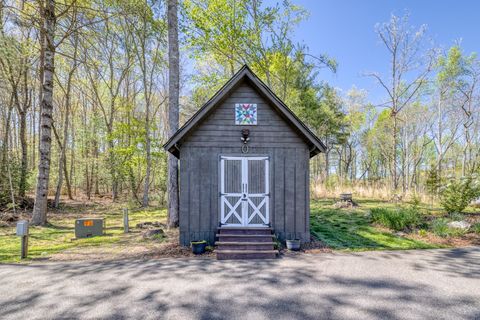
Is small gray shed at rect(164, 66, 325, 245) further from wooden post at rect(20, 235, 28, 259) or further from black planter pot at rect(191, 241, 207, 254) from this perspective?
wooden post at rect(20, 235, 28, 259)

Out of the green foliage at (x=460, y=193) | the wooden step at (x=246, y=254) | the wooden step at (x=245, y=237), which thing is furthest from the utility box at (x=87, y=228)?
the green foliage at (x=460, y=193)

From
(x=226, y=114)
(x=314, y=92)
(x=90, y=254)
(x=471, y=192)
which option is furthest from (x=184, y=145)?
(x=314, y=92)

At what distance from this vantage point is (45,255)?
19.4 feet

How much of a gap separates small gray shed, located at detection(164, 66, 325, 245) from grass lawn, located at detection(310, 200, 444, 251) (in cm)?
120

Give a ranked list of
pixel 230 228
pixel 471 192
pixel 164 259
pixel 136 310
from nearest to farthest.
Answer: pixel 136 310, pixel 164 259, pixel 230 228, pixel 471 192

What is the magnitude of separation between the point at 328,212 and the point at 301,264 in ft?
21.0

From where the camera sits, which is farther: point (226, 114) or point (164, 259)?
point (226, 114)

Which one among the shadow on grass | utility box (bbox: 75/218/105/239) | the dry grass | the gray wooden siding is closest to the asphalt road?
the shadow on grass

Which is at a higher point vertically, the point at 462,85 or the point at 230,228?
the point at 462,85

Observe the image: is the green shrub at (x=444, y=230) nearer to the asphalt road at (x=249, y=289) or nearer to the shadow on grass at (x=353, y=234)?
the shadow on grass at (x=353, y=234)

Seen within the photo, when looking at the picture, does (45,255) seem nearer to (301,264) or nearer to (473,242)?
(301,264)

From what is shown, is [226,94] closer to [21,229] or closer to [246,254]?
[246,254]

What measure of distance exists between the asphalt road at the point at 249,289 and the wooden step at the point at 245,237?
2.79ft

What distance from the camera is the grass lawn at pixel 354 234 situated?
21.3 feet
